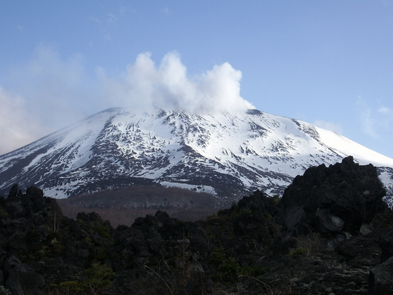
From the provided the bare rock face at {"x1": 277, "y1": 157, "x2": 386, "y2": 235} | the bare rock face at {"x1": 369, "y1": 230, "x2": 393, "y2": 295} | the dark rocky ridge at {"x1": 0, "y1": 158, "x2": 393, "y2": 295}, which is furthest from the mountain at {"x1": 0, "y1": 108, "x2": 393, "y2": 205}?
the bare rock face at {"x1": 369, "y1": 230, "x2": 393, "y2": 295}

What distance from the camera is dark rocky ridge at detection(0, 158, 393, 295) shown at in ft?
19.4

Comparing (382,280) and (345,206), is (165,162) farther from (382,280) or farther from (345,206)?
(382,280)

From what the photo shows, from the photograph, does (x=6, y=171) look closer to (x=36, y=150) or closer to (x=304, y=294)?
(x=36, y=150)

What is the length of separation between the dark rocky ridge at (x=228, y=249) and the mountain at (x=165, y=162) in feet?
282

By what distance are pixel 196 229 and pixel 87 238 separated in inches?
229

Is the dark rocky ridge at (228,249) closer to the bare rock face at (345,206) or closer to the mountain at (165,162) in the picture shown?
the bare rock face at (345,206)

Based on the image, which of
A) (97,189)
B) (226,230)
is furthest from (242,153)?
(226,230)

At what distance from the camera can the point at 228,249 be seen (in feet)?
57.2

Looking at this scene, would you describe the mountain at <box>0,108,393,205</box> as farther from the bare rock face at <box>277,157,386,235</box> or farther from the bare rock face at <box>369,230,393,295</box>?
the bare rock face at <box>369,230,393,295</box>

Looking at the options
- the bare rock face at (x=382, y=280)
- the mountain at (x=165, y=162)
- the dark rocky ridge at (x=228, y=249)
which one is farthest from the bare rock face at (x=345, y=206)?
the mountain at (x=165, y=162)

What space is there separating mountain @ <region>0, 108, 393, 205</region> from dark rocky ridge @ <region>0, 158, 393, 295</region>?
85.8 metres

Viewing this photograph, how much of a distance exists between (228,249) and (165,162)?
143 metres

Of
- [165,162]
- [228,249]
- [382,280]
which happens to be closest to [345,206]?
[228,249]

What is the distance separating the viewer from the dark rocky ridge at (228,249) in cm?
591
